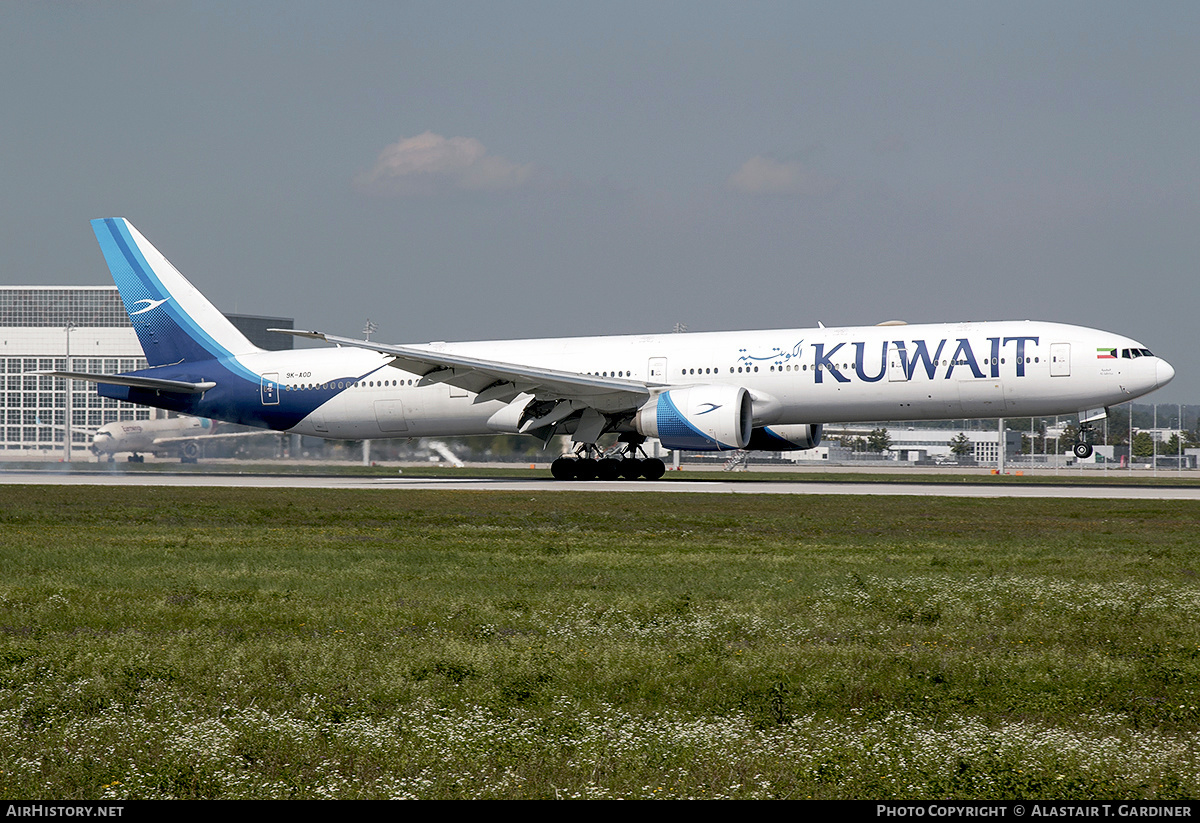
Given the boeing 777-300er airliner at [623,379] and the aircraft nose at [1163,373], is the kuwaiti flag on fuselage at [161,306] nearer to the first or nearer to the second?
the boeing 777-300er airliner at [623,379]

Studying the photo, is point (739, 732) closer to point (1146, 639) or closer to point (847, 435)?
point (1146, 639)

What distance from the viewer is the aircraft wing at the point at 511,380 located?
31797 millimetres

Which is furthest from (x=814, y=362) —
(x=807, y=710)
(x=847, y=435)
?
(x=847, y=435)

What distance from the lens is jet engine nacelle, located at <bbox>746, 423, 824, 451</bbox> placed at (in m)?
35.4

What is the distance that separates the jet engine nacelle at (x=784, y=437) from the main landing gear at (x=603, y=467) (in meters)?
→ 3.14

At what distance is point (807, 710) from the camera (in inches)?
263

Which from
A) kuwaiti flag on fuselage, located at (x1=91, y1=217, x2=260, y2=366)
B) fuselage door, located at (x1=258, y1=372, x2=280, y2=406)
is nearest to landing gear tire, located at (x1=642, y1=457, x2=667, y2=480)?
fuselage door, located at (x1=258, y1=372, x2=280, y2=406)

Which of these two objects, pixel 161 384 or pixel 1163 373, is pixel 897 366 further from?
pixel 161 384

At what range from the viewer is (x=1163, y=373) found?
30094mm

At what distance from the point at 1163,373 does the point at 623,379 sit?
48.2 feet

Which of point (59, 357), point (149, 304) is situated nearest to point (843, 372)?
point (149, 304)

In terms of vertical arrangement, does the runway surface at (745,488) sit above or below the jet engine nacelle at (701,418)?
below

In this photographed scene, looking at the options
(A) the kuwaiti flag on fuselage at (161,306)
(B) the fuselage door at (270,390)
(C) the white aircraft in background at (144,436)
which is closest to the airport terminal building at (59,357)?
(C) the white aircraft in background at (144,436)

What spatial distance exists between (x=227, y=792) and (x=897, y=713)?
11.9 feet
